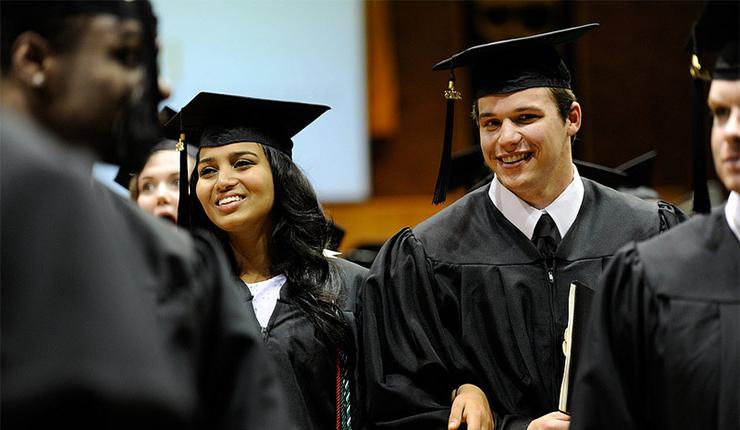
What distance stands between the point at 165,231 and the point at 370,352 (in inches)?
70.3

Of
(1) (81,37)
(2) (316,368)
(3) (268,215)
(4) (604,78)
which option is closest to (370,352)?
(2) (316,368)

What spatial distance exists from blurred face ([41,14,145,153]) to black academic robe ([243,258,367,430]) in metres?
1.94

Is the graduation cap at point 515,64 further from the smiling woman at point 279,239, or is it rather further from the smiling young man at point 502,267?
the smiling woman at point 279,239

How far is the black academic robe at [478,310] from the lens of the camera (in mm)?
3309

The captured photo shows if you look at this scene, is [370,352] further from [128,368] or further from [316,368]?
[128,368]

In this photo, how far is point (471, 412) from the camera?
10.3 feet

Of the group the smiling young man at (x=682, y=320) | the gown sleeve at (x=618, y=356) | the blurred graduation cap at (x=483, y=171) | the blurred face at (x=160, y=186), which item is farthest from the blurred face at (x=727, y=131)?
the blurred face at (x=160, y=186)

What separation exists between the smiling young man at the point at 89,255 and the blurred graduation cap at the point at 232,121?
185 cm

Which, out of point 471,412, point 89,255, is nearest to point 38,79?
point 89,255

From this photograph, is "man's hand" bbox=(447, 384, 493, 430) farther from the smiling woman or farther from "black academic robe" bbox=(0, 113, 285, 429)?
"black academic robe" bbox=(0, 113, 285, 429)

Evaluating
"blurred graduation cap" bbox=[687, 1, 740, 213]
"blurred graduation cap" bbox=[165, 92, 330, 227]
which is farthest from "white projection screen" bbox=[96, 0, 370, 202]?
"blurred graduation cap" bbox=[687, 1, 740, 213]

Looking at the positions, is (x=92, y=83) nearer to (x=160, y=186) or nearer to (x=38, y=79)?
(x=38, y=79)

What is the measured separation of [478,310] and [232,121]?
1.18 metres

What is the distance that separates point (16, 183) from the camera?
1.36 meters
